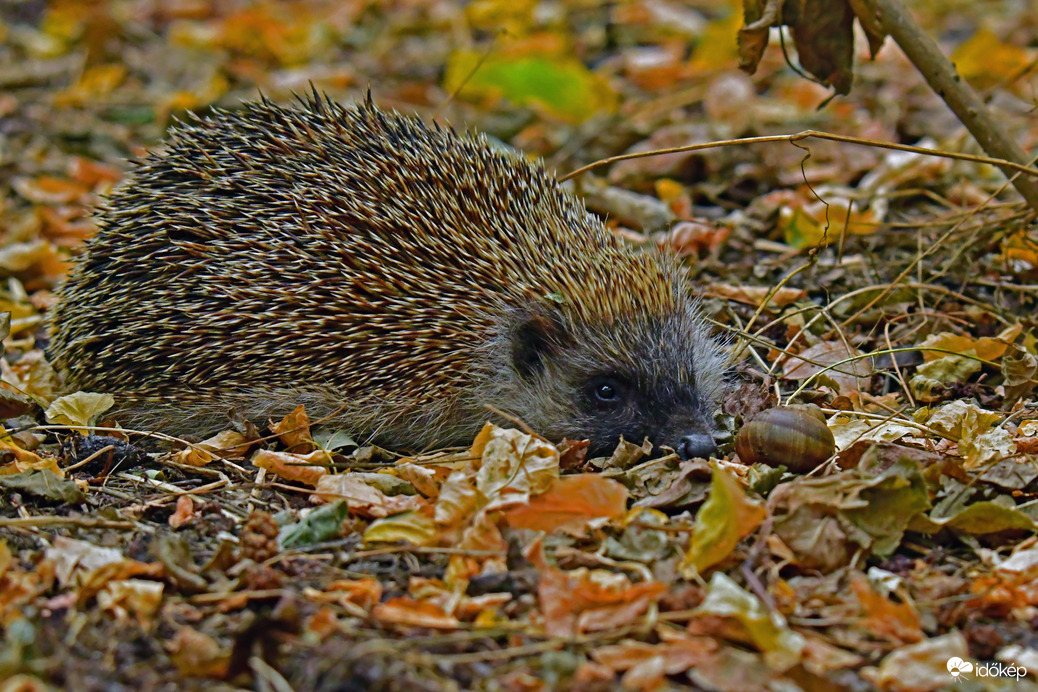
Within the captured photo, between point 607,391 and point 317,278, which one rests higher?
point 317,278

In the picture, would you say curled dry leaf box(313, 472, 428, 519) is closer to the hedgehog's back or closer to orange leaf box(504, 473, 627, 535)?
orange leaf box(504, 473, 627, 535)

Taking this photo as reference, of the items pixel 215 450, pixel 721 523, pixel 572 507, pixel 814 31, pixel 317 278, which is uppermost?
pixel 814 31

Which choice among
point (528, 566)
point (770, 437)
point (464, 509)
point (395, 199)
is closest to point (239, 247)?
point (395, 199)

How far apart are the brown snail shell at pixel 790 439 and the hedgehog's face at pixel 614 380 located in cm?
45

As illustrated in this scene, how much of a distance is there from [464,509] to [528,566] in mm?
470

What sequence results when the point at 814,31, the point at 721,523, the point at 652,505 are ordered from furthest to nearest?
the point at 814,31, the point at 652,505, the point at 721,523

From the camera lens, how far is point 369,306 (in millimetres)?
5496

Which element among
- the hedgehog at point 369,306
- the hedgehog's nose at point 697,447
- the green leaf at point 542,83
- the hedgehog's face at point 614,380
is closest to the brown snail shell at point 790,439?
the hedgehog's nose at point 697,447

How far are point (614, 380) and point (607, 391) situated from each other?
0.23ft

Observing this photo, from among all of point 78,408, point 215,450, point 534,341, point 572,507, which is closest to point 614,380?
point 534,341

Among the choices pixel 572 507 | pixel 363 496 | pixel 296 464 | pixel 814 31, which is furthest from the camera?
pixel 814 31

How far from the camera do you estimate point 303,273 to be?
5492mm

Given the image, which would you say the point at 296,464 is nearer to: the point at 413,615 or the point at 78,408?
the point at 78,408

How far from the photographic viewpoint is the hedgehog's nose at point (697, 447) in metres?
5.09
